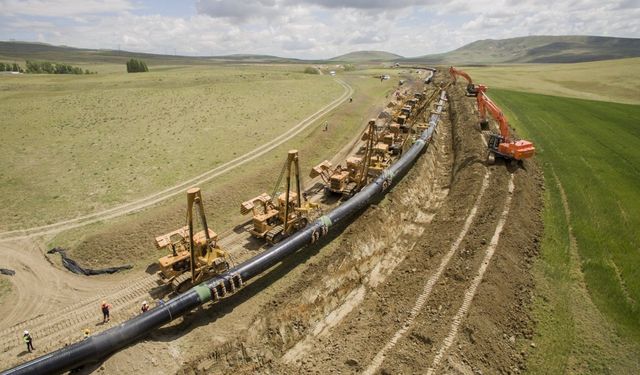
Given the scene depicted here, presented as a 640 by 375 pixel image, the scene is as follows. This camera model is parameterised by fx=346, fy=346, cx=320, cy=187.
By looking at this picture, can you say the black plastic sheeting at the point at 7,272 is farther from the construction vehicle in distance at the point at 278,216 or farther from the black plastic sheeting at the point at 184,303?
the construction vehicle in distance at the point at 278,216

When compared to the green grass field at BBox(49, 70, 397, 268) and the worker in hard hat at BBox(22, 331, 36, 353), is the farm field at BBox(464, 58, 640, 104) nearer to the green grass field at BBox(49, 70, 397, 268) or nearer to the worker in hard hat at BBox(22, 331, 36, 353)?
the green grass field at BBox(49, 70, 397, 268)

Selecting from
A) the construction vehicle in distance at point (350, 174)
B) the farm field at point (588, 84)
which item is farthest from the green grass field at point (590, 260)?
the farm field at point (588, 84)

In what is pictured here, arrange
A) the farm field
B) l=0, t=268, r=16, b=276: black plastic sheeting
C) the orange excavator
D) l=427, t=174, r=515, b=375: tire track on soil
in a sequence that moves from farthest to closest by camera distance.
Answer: the farm field → the orange excavator → l=0, t=268, r=16, b=276: black plastic sheeting → l=427, t=174, r=515, b=375: tire track on soil

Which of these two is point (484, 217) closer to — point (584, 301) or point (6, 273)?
point (584, 301)

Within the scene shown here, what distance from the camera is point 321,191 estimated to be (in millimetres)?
38406

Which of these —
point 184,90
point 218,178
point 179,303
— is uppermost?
point 184,90

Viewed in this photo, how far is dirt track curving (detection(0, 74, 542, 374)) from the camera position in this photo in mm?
19281

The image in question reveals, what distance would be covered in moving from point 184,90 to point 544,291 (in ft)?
289

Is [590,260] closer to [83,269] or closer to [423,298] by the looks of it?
[423,298]

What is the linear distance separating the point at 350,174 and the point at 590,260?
2168 cm

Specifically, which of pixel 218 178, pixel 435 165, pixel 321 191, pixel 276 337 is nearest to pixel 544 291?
pixel 276 337

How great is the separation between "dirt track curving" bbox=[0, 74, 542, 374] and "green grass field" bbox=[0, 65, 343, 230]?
1034 centimetres

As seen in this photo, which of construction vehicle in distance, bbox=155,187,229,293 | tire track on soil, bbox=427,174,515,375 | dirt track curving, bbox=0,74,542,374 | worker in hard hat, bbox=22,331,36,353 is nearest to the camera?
tire track on soil, bbox=427,174,515,375

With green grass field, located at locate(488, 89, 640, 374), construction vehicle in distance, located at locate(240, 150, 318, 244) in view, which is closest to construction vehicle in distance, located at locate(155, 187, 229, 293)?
construction vehicle in distance, located at locate(240, 150, 318, 244)
